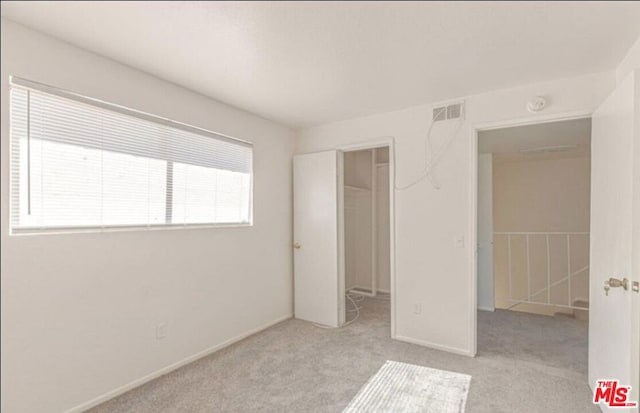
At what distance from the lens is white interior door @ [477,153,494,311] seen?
14.5 ft

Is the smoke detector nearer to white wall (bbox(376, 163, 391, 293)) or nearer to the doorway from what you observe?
the doorway

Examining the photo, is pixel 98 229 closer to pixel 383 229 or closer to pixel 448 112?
pixel 448 112

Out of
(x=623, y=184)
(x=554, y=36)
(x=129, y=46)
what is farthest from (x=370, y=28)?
(x=623, y=184)

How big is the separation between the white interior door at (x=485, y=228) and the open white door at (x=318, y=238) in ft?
6.98

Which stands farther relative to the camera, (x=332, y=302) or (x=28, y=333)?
(x=332, y=302)

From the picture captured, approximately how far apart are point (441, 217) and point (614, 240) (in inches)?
50.9

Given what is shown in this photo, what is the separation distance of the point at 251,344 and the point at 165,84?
2511 mm

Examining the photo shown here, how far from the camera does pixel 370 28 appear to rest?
1.85 meters

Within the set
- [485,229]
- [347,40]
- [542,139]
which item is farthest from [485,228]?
[347,40]

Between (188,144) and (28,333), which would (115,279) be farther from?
(188,144)

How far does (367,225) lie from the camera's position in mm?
5359

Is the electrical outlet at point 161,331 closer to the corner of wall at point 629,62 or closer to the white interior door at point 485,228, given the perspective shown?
the corner of wall at point 629,62

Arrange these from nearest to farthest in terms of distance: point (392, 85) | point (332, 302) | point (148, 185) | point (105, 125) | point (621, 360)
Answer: point (621, 360)
point (105, 125)
point (148, 185)
point (392, 85)
point (332, 302)

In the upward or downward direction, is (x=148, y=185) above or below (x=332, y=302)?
above
